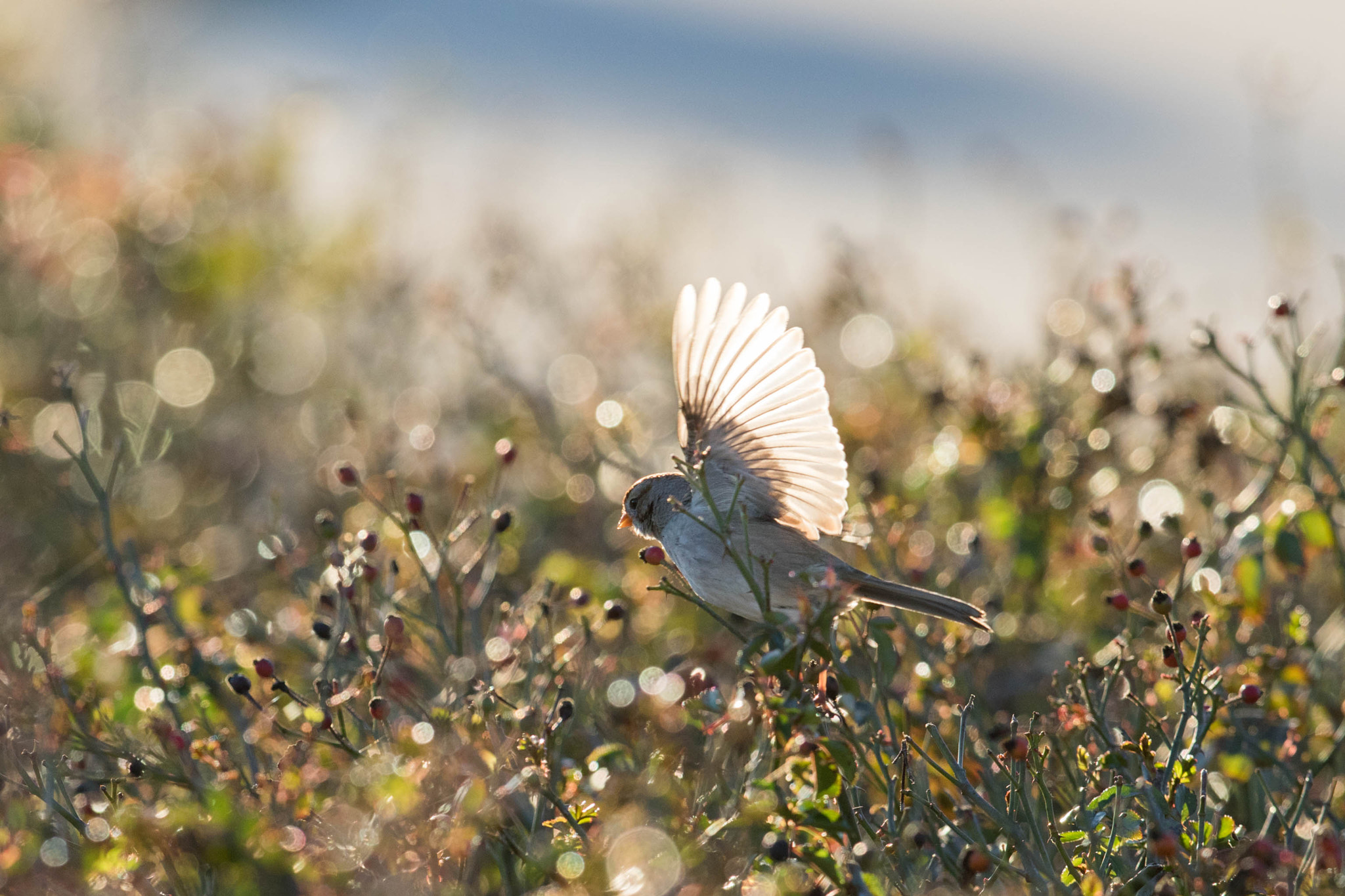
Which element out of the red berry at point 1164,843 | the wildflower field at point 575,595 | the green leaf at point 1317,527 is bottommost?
the wildflower field at point 575,595

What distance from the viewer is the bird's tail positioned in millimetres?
2602

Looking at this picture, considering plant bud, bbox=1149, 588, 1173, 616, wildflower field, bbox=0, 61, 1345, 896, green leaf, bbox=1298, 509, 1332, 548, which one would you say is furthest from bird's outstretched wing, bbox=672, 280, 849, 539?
green leaf, bbox=1298, 509, 1332, 548

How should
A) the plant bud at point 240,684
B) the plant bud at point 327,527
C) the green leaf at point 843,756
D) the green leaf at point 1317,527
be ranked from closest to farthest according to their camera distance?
the green leaf at point 843,756 → the plant bud at point 240,684 → the plant bud at point 327,527 → the green leaf at point 1317,527

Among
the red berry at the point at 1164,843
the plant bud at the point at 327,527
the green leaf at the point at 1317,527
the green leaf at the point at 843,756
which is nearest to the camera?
the red berry at the point at 1164,843

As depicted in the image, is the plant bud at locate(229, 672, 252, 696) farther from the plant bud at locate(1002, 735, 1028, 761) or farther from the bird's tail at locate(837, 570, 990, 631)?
the plant bud at locate(1002, 735, 1028, 761)

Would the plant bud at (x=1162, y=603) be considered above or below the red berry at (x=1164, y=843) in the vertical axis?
above

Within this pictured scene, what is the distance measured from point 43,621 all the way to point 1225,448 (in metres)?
3.41

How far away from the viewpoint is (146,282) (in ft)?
17.3

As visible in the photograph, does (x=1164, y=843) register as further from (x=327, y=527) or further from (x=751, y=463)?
(x=327, y=527)

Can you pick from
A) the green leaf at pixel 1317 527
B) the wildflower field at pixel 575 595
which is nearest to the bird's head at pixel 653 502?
the wildflower field at pixel 575 595

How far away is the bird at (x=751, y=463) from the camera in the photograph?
2.62m

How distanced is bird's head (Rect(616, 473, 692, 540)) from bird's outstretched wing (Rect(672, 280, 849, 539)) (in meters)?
0.09

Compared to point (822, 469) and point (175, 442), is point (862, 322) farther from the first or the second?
point (175, 442)

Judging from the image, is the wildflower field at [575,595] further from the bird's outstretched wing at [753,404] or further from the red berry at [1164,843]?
the bird's outstretched wing at [753,404]
